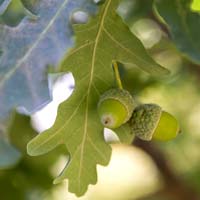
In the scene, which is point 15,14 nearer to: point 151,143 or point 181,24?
point 181,24

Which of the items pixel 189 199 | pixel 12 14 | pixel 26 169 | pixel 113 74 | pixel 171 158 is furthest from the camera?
pixel 171 158

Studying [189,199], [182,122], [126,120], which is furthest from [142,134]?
[182,122]

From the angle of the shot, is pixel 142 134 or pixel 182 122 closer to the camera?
pixel 142 134

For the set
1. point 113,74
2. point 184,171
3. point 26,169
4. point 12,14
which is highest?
point 12,14

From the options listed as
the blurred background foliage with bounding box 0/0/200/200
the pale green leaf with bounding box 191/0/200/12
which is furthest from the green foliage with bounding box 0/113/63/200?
the pale green leaf with bounding box 191/0/200/12

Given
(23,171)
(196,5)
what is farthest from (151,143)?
(196,5)

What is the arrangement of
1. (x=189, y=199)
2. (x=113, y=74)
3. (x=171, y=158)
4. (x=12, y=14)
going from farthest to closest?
(x=171, y=158) < (x=189, y=199) < (x=113, y=74) < (x=12, y=14)

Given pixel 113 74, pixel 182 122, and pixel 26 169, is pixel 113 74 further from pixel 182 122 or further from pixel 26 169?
pixel 182 122
